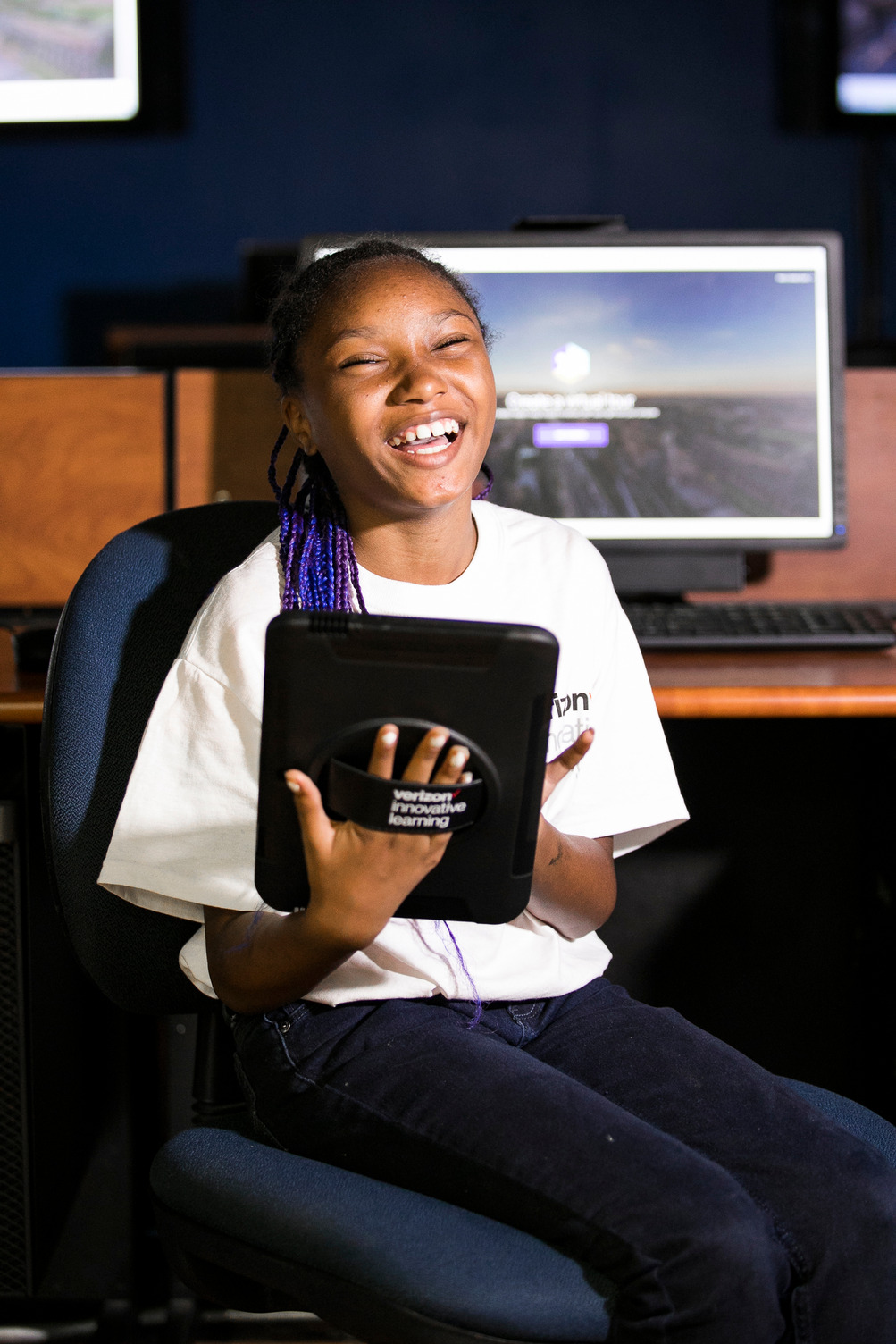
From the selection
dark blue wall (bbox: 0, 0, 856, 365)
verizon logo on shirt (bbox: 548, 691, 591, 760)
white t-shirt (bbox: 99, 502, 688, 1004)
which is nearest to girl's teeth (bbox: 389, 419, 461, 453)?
white t-shirt (bbox: 99, 502, 688, 1004)

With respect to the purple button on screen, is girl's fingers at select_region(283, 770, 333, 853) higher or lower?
lower

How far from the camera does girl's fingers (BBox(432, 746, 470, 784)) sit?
68 cm

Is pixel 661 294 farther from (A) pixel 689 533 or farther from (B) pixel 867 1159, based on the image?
(B) pixel 867 1159

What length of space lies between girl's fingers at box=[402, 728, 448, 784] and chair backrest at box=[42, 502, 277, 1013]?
30 cm

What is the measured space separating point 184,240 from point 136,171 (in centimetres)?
22

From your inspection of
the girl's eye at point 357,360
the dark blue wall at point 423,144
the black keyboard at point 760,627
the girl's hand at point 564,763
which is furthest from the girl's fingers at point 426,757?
the dark blue wall at point 423,144

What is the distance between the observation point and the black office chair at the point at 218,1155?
683 millimetres

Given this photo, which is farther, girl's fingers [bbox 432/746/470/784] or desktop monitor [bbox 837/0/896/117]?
desktop monitor [bbox 837/0/896/117]

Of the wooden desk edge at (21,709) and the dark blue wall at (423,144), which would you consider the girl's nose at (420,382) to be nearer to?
the wooden desk edge at (21,709)

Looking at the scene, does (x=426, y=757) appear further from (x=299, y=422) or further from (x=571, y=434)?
(x=571, y=434)

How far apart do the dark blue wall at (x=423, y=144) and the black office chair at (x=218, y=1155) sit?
2.54 metres

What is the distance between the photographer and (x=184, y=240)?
3340 millimetres

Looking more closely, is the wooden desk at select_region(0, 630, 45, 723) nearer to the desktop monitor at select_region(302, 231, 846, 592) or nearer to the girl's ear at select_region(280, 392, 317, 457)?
the girl's ear at select_region(280, 392, 317, 457)

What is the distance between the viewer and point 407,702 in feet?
2.24
